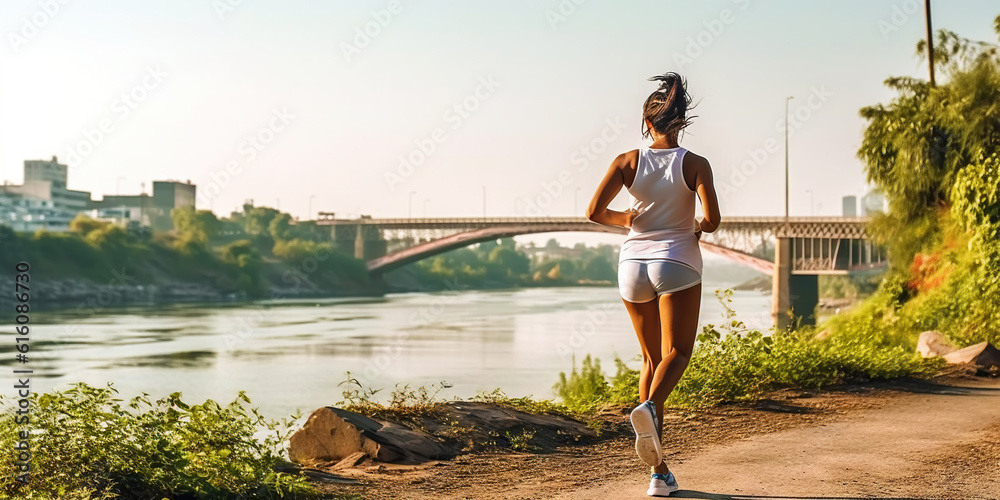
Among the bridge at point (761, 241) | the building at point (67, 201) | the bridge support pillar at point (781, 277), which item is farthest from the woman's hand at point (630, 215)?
the building at point (67, 201)

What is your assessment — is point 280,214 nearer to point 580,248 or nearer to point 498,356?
point 580,248

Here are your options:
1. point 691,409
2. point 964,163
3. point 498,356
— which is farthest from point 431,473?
point 498,356

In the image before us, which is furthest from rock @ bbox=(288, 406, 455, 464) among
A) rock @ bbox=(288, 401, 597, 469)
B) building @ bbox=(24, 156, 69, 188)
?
building @ bbox=(24, 156, 69, 188)

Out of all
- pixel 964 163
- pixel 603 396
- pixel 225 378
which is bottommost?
pixel 225 378

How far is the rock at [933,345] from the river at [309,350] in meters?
5.69

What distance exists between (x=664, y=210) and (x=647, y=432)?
0.78 m

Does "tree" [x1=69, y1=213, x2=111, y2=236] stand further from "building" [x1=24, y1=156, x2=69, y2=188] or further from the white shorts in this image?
the white shorts

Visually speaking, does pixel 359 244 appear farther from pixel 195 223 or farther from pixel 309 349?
pixel 309 349

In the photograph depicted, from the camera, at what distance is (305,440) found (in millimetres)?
4531

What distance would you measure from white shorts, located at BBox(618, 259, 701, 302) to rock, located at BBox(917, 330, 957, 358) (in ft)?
20.6

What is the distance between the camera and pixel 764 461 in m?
4.38

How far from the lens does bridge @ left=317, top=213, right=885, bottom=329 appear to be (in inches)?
1286

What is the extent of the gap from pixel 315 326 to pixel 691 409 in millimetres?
28676

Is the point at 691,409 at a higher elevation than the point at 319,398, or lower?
higher
